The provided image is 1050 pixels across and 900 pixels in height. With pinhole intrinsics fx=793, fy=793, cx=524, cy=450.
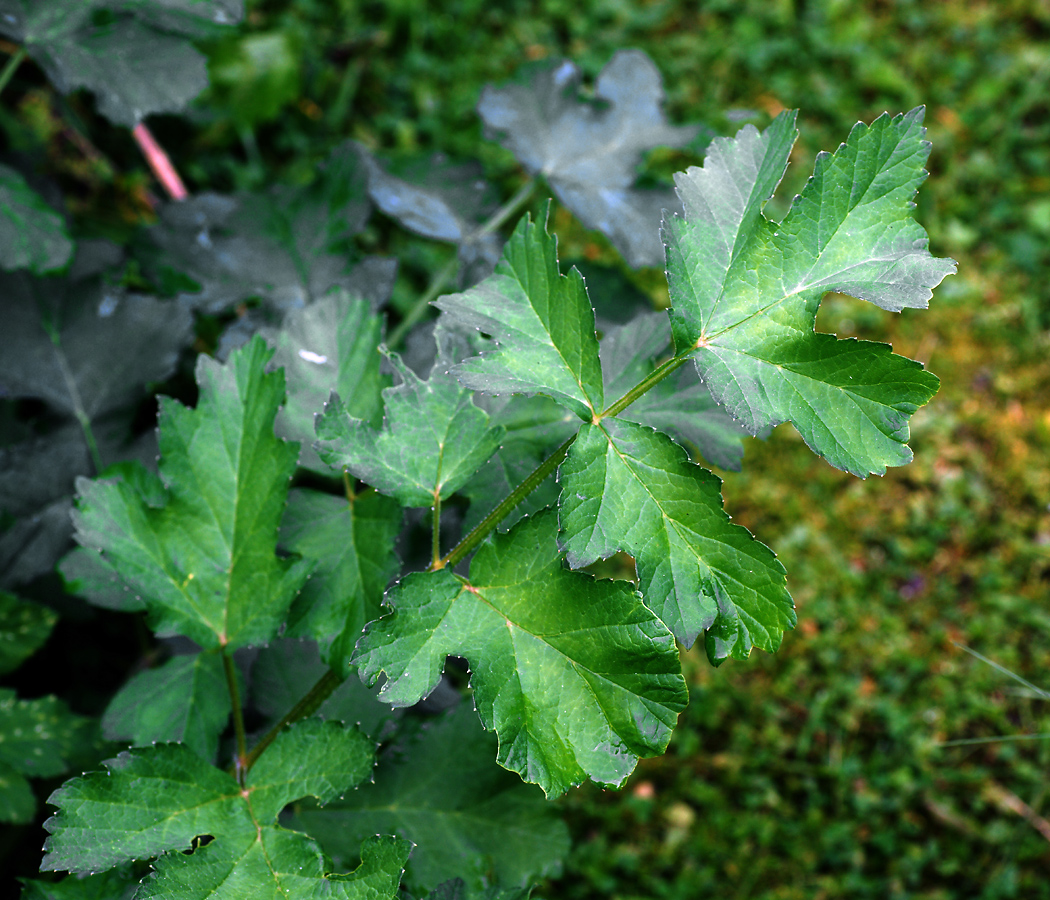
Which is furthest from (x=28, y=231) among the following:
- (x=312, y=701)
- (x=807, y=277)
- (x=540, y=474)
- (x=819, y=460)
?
(x=819, y=460)

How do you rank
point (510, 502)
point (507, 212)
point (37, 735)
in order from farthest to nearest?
point (507, 212), point (37, 735), point (510, 502)

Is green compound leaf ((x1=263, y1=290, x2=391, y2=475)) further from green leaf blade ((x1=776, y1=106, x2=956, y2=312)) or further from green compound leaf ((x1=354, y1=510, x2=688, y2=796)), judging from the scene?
green leaf blade ((x1=776, y1=106, x2=956, y2=312))

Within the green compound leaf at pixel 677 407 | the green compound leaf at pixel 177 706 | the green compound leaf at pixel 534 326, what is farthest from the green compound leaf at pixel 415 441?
the green compound leaf at pixel 177 706

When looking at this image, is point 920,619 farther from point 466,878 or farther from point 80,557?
point 80,557

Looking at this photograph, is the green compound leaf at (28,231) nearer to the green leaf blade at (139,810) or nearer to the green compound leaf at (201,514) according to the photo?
the green compound leaf at (201,514)

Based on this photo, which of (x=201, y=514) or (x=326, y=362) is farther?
(x=326, y=362)

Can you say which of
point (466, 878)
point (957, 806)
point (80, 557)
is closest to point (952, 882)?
point (957, 806)

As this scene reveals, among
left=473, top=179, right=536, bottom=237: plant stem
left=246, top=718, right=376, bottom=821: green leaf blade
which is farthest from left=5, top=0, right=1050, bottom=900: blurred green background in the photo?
left=246, top=718, right=376, bottom=821: green leaf blade

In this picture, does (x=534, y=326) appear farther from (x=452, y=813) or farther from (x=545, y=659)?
(x=452, y=813)
